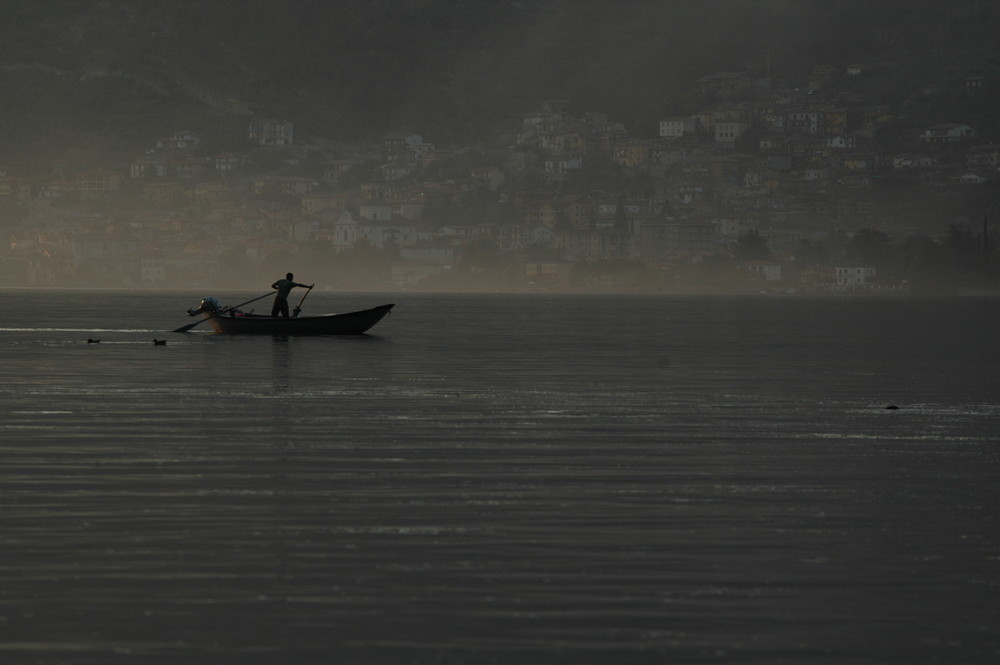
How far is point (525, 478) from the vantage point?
935 inches

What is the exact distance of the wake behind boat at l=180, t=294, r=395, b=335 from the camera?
7100cm

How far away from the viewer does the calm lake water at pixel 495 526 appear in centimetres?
1370

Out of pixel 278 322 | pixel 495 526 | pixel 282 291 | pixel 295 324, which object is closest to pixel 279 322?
pixel 278 322

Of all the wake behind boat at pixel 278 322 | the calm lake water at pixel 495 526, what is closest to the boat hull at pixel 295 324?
the wake behind boat at pixel 278 322

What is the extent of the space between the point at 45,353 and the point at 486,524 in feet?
150

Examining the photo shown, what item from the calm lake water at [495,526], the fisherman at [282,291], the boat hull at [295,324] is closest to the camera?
the calm lake water at [495,526]

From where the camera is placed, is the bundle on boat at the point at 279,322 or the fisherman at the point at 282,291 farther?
the bundle on boat at the point at 279,322

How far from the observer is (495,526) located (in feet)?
62.8

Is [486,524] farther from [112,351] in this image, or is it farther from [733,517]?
Result: [112,351]

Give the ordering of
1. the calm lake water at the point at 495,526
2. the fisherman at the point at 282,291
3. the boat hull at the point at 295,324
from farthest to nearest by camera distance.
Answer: the boat hull at the point at 295,324, the fisherman at the point at 282,291, the calm lake water at the point at 495,526

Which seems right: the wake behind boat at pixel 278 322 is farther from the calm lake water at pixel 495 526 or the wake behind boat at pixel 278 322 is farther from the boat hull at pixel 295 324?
the calm lake water at pixel 495 526

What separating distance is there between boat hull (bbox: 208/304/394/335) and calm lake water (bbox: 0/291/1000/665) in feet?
91.6

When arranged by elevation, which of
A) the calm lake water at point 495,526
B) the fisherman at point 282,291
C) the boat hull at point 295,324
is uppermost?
the fisherman at point 282,291

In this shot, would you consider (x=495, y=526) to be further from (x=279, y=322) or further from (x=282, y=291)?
(x=279, y=322)
